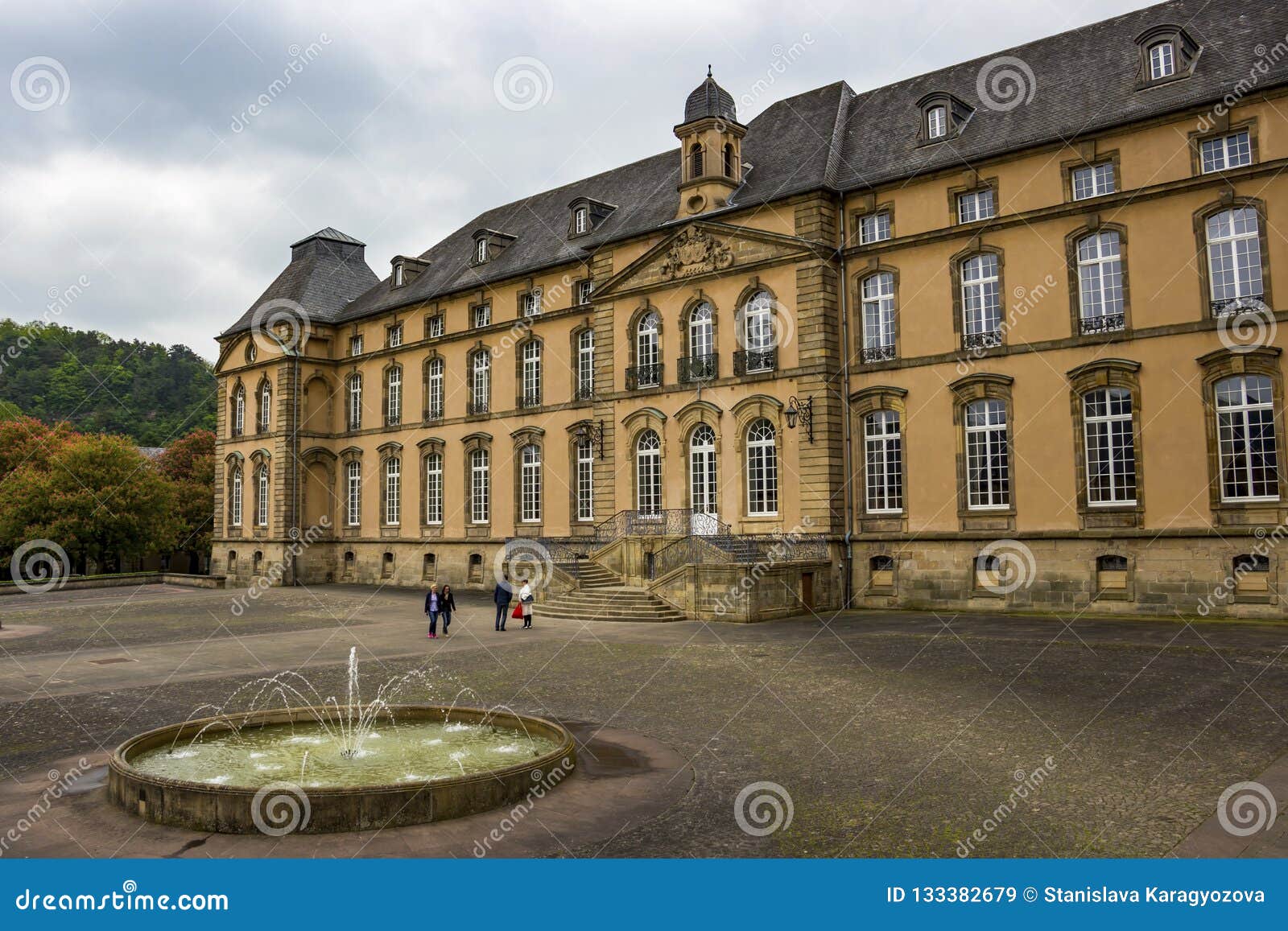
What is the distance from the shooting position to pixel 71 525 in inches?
1901

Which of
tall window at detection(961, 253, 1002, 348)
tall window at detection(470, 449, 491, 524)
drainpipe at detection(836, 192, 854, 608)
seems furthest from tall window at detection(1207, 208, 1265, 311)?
tall window at detection(470, 449, 491, 524)

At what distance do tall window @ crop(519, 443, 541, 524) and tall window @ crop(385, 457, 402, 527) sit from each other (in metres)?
7.52

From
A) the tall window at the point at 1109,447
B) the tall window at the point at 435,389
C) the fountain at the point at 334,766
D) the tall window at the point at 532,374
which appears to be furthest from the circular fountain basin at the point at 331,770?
the tall window at the point at 435,389

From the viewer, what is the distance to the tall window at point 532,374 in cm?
3641

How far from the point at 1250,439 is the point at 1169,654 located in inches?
299

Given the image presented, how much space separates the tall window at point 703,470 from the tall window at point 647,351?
236cm

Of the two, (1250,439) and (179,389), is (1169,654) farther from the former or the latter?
(179,389)

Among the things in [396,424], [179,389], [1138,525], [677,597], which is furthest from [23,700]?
A: [179,389]

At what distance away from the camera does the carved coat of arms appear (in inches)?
1145

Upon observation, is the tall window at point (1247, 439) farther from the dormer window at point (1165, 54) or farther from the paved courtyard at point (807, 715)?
the dormer window at point (1165, 54)

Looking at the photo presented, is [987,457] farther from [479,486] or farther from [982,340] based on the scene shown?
[479,486]

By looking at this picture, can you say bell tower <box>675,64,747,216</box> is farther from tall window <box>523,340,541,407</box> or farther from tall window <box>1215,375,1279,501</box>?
tall window <box>1215,375,1279,501</box>

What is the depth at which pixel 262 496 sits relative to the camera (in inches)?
1794

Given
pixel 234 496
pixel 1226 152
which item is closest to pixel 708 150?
pixel 1226 152
